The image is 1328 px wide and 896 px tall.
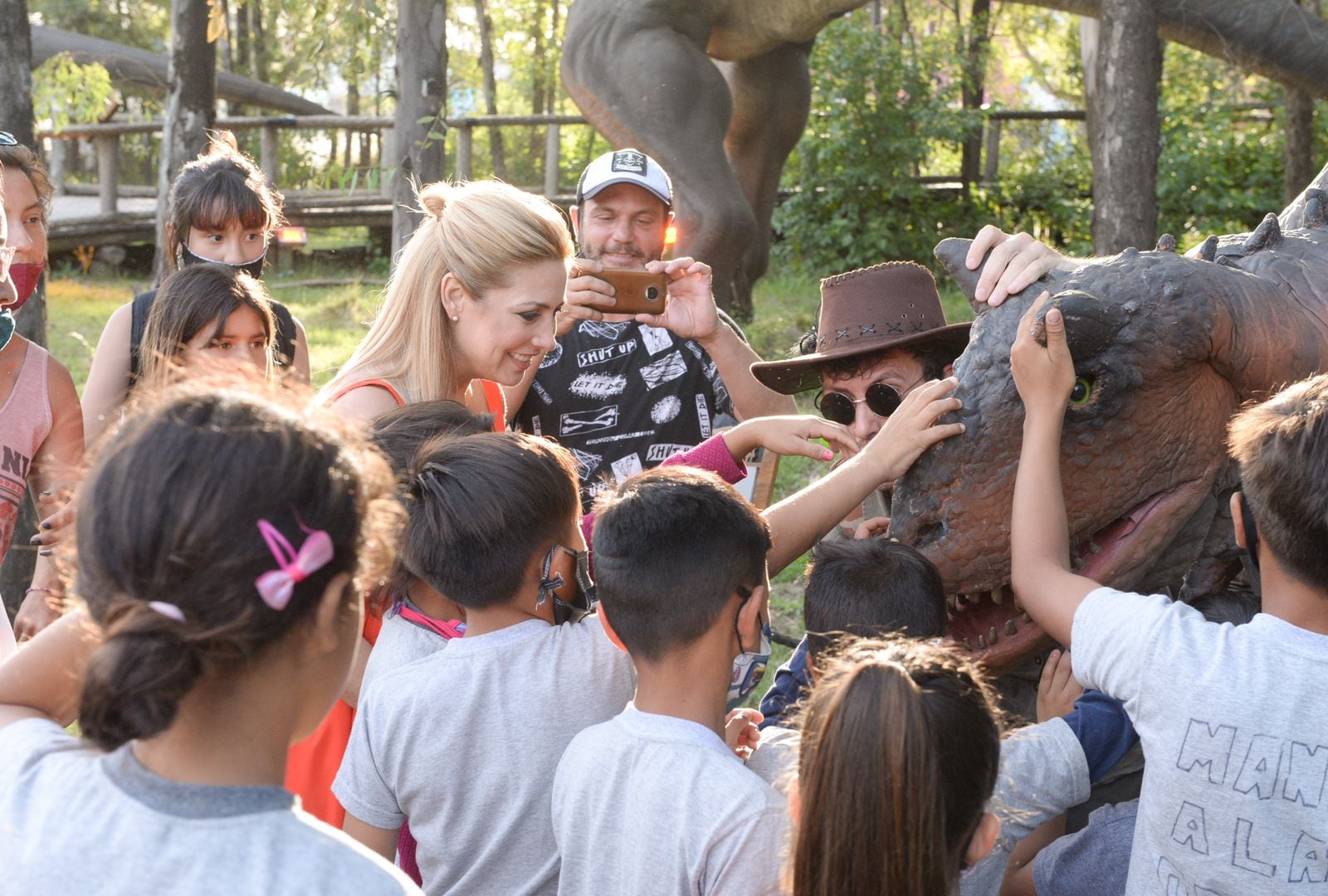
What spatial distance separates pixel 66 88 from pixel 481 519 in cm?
758

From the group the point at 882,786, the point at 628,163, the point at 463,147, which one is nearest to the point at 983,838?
the point at 882,786

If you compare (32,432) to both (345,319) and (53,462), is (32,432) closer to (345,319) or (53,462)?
(53,462)

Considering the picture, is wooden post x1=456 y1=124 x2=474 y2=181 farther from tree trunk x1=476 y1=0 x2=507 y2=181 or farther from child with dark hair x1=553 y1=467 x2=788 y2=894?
child with dark hair x1=553 y1=467 x2=788 y2=894

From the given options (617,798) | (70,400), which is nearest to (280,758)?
(617,798)

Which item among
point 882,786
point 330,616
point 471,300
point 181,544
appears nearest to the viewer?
point 181,544

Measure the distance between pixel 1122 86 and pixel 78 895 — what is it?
5769mm

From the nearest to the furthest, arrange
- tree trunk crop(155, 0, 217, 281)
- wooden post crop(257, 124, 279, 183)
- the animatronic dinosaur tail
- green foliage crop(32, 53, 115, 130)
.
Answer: the animatronic dinosaur tail < tree trunk crop(155, 0, 217, 281) < green foliage crop(32, 53, 115, 130) < wooden post crop(257, 124, 279, 183)

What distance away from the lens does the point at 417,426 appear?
8.90 ft

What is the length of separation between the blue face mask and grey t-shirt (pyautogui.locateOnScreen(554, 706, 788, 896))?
0.72 feet

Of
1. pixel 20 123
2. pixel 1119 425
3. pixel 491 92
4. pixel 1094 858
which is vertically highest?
pixel 491 92

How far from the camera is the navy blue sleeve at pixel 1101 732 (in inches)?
88.6

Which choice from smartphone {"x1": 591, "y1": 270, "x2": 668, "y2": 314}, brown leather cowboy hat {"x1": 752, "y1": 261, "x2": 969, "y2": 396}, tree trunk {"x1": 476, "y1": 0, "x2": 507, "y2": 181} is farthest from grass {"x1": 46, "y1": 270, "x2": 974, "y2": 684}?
tree trunk {"x1": 476, "y1": 0, "x2": 507, "y2": 181}

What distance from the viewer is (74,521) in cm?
148

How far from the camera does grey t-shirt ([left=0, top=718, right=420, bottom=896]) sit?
1.36 metres
